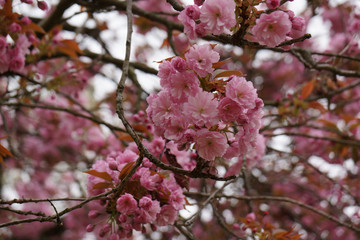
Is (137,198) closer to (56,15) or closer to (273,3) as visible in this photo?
(273,3)

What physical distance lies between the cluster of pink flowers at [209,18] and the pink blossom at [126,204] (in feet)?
2.17

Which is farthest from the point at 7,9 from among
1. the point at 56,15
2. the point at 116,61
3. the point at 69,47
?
the point at 116,61

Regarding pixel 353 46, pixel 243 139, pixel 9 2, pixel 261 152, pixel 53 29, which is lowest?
pixel 243 139

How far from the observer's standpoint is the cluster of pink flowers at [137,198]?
146 cm

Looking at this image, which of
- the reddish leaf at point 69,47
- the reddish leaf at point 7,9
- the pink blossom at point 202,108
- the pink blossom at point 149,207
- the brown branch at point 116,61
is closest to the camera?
the pink blossom at point 202,108

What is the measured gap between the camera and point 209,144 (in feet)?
4.14

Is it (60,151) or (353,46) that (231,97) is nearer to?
(353,46)

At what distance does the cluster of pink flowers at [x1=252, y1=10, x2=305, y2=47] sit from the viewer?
1.28 meters

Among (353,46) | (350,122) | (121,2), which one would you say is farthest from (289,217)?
(121,2)

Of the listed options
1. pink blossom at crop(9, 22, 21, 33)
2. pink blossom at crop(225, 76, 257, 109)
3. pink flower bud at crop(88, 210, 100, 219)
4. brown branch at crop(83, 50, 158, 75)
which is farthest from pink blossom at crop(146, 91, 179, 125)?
brown branch at crop(83, 50, 158, 75)

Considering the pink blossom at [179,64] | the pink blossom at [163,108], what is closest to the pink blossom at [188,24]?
the pink blossom at [179,64]

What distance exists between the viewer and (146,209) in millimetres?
1460

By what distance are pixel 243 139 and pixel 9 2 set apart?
147cm

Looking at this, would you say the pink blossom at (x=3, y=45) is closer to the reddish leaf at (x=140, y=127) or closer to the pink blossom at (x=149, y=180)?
the reddish leaf at (x=140, y=127)
